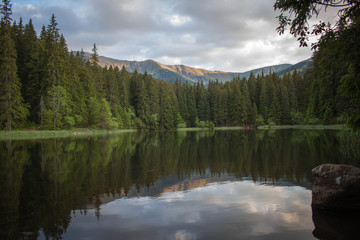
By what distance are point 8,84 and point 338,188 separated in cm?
5229

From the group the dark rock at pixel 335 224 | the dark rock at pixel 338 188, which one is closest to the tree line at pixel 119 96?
the dark rock at pixel 338 188

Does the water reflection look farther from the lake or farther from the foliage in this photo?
the foliage

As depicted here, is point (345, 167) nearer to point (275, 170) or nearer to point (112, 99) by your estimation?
point (275, 170)

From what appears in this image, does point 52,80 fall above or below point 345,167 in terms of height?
above

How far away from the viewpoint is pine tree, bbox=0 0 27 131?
4431 cm

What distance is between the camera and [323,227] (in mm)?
6559

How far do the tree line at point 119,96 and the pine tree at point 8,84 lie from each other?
0.09ft

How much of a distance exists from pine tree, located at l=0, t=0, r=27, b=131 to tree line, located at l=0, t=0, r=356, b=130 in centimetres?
3

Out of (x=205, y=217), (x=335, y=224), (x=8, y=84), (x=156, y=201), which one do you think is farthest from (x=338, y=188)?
(x=8, y=84)

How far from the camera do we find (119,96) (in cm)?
8444

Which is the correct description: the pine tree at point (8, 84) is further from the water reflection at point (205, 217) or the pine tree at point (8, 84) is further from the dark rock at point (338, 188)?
the dark rock at point (338, 188)

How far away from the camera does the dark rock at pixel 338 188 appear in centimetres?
737

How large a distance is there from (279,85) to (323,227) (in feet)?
341

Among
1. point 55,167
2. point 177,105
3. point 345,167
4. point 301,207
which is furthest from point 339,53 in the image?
point 177,105
